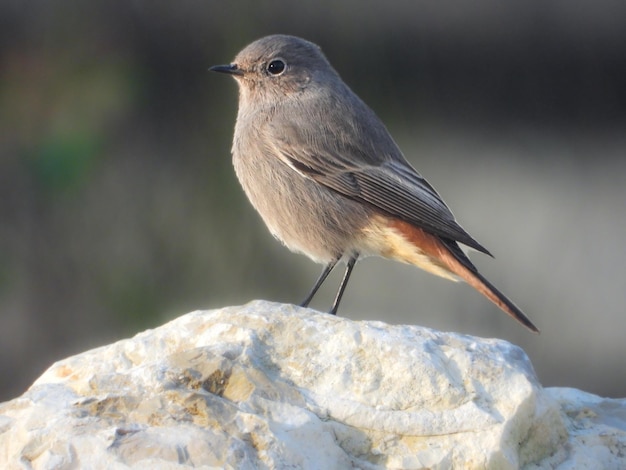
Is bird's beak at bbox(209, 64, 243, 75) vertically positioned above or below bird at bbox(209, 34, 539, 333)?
above

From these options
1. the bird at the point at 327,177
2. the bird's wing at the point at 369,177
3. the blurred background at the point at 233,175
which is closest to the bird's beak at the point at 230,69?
the bird at the point at 327,177

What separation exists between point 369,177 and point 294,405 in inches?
65.9

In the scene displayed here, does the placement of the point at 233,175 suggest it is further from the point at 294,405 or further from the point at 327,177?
the point at 294,405

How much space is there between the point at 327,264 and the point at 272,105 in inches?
27.0

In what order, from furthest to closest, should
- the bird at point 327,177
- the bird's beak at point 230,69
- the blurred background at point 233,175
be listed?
the blurred background at point 233,175
the bird's beak at point 230,69
the bird at point 327,177

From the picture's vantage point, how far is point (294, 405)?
2344 mm

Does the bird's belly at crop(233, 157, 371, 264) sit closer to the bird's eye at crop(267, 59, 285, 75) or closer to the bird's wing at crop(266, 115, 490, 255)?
the bird's wing at crop(266, 115, 490, 255)

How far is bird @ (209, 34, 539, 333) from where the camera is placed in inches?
146

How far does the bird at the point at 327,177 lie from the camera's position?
3707 millimetres

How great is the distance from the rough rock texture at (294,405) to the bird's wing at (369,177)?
1.03m

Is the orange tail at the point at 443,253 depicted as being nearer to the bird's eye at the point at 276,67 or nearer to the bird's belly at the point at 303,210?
the bird's belly at the point at 303,210

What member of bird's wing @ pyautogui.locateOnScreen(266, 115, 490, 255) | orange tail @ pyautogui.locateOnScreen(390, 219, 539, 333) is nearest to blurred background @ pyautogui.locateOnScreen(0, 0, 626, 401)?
bird's wing @ pyautogui.locateOnScreen(266, 115, 490, 255)

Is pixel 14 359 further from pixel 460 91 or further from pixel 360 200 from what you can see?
pixel 460 91

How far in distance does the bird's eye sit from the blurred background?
553 millimetres
